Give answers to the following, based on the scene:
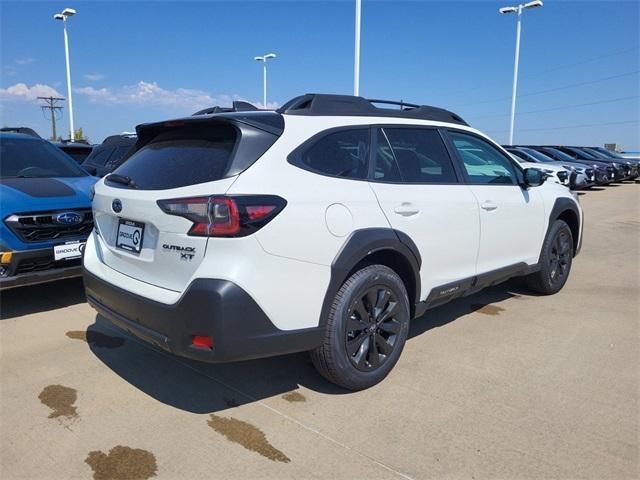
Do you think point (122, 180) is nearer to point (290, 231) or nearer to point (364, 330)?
point (290, 231)

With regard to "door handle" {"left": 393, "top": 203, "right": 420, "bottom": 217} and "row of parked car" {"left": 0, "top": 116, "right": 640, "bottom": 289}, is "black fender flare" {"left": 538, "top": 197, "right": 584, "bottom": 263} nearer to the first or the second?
"row of parked car" {"left": 0, "top": 116, "right": 640, "bottom": 289}

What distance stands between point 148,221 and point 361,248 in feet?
4.04

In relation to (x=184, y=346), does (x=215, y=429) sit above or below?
below

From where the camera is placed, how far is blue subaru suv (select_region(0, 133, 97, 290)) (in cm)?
422

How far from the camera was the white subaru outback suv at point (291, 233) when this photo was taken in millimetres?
2578

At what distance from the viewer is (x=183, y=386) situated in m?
3.33

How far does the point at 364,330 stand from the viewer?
3.18m

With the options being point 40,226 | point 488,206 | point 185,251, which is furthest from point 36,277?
point 488,206

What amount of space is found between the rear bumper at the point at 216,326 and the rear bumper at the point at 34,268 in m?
1.93

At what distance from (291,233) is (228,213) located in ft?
1.16

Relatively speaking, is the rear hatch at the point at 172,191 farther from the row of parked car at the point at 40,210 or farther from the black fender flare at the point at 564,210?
the black fender flare at the point at 564,210

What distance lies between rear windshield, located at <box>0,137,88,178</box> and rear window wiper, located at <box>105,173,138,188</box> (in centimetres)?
239

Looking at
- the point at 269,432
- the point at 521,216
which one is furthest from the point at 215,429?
the point at 521,216

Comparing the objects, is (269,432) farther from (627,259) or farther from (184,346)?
(627,259)
